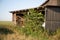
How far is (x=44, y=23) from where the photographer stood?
50.5 feet

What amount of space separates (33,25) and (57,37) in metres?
2.97

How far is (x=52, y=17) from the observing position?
15.4 metres

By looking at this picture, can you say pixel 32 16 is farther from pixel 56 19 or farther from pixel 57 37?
pixel 57 37

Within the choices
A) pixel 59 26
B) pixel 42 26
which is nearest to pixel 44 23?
pixel 42 26

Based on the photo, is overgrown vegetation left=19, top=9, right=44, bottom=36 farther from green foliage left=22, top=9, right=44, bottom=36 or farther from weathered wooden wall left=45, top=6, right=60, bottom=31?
weathered wooden wall left=45, top=6, right=60, bottom=31

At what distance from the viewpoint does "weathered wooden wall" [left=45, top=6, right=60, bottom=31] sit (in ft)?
50.0

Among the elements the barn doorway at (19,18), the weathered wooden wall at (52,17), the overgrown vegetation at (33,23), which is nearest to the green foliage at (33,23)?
the overgrown vegetation at (33,23)

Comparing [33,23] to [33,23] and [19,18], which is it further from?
[19,18]

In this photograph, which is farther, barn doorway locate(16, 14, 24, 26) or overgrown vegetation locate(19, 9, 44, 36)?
barn doorway locate(16, 14, 24, 26)

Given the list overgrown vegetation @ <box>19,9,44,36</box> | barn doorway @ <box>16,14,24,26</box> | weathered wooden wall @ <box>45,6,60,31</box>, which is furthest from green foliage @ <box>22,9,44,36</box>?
barn doorway @ <box>16,14,24,26</box>

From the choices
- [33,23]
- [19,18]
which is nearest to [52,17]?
[33,23]

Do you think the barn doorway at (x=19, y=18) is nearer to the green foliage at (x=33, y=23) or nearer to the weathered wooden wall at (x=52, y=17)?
the green foliage at (x=33, y=23)

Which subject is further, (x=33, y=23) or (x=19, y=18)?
(x=19, y=18)

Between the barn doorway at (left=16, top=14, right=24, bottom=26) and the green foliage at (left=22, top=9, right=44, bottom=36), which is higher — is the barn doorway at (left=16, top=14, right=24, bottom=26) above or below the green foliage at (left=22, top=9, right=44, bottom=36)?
below
